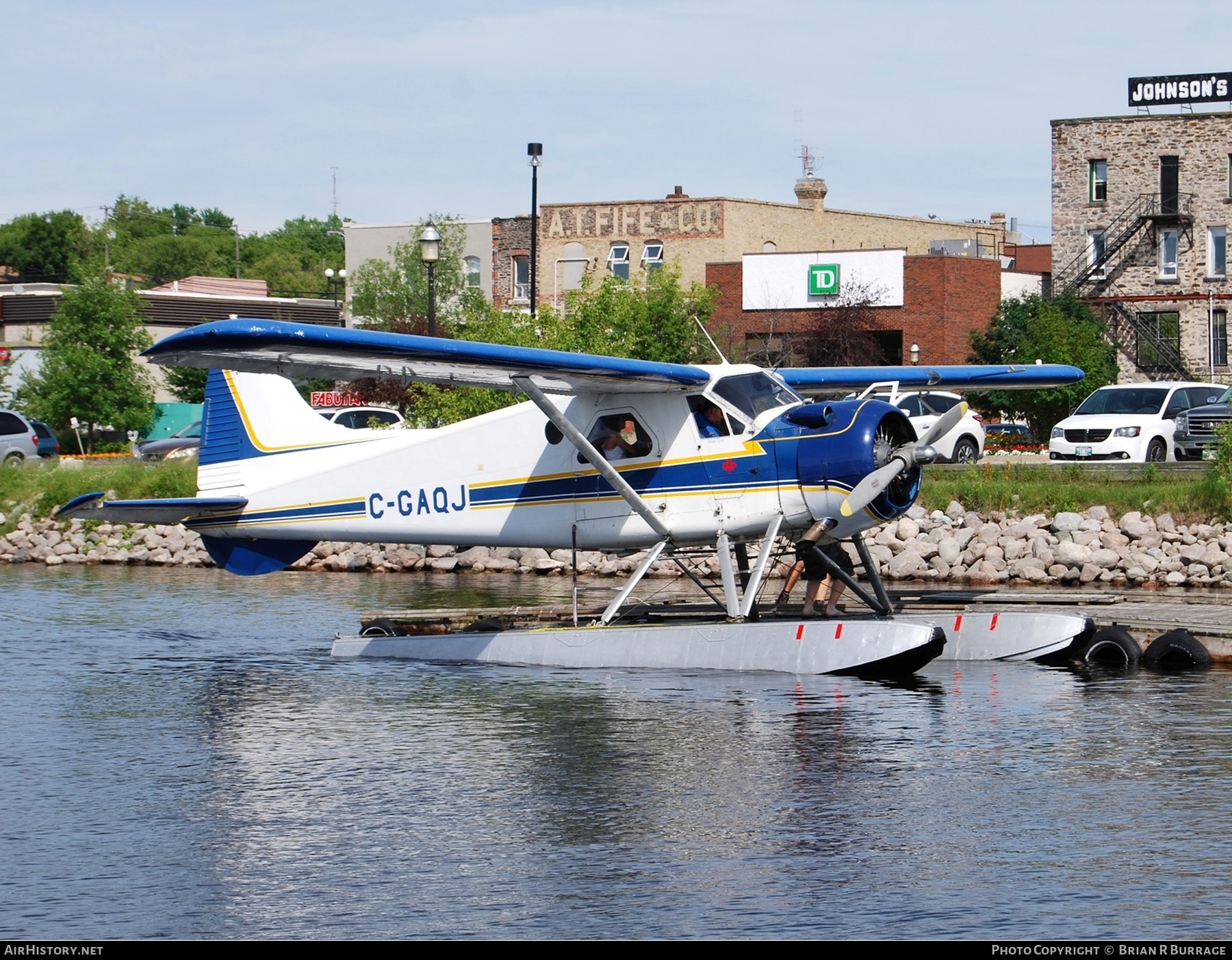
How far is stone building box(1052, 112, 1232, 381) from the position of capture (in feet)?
179

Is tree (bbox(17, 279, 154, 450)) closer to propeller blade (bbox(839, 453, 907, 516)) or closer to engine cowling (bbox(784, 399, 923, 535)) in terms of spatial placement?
engine cowling (bbox(784, 399, 923, 535))

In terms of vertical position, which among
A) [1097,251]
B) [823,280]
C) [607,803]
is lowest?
[607,803]

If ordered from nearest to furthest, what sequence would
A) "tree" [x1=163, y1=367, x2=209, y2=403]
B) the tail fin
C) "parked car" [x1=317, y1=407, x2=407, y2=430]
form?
1. the tail fin
2. "parked car" [x1=317, y1=407, x2=407, y2=430]
3. "tree" [x1=163, y1=367, x2=209, y2=403]

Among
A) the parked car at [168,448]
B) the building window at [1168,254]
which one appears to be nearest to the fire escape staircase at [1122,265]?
the building window at [1168,254]

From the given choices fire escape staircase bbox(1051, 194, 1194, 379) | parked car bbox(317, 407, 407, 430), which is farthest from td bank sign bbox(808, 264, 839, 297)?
parked car bbox(317, 407, 407, 430)

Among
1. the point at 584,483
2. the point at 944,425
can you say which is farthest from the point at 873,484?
the point at 584,483

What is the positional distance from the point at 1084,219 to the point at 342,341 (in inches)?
1921

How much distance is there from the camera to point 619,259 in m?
60.9

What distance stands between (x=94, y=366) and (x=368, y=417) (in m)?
15.3

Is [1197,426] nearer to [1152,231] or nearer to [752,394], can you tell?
[752,394]

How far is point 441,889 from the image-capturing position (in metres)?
8.12

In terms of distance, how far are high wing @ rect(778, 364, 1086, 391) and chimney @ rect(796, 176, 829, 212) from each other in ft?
157

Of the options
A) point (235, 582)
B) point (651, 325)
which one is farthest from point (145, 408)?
point (235, 582)

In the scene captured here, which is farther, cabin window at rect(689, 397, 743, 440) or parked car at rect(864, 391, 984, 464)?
parked car at rect(864, 391, 984, 464)
